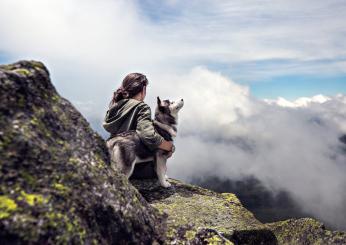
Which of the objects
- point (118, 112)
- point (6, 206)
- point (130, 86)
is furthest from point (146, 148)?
point (6, 206)

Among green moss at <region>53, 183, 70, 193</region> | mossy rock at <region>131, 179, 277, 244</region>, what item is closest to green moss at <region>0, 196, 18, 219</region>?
green moss at <region>53, 183, 70, 193</region>

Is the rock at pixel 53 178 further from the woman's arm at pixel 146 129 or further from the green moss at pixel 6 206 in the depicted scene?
the woman's arm at pixel 146 129

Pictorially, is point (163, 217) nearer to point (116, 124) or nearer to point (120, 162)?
point (120, 162)

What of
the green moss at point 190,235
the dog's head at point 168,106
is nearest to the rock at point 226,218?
the green moss at point 190,235

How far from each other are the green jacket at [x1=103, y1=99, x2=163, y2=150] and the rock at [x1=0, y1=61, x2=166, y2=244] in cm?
551

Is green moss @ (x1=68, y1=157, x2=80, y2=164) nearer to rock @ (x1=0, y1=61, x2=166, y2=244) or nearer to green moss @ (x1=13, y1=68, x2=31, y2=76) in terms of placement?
rock @ (x1=0, y1=61, x2=166, y2=244)

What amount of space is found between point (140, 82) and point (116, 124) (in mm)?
1803

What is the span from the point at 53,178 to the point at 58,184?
114 millimetres

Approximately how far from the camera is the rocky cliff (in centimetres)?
468

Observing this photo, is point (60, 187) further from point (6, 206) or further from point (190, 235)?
point (190, 235)

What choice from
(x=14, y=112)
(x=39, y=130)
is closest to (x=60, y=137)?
(x=39, y=130)

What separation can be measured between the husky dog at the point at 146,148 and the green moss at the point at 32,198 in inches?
246

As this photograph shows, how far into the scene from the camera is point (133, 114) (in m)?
12.6

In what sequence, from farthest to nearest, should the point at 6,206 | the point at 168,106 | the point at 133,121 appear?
the point at 168,106 < the point at 133,121 < the point at 6,206
